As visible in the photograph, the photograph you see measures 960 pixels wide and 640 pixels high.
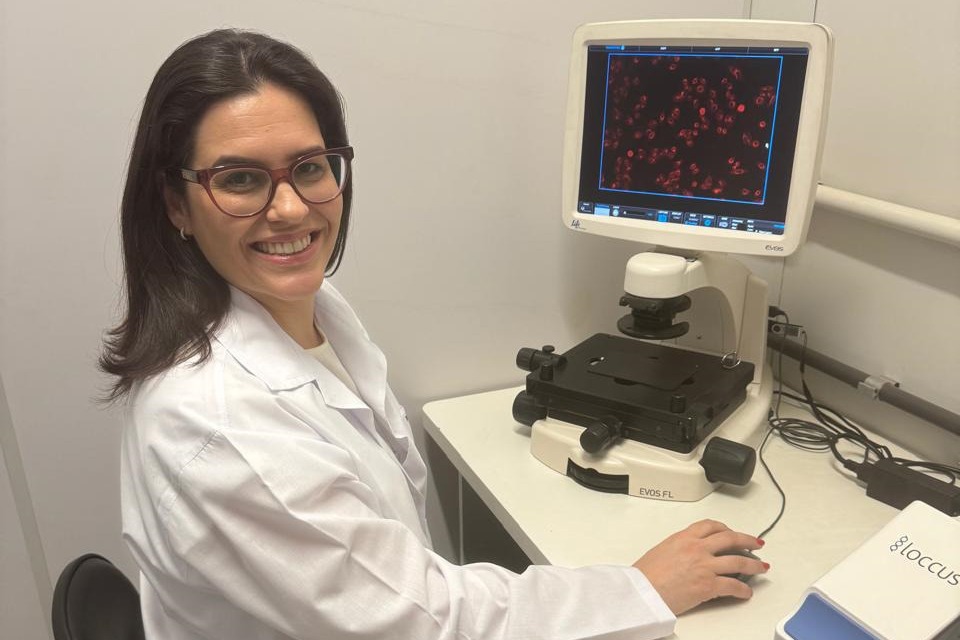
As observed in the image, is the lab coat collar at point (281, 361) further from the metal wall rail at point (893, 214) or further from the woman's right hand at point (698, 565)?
the metal wall rail at point (893, 214)

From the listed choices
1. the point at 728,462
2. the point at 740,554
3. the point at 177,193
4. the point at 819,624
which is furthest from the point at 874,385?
the point at 177,193

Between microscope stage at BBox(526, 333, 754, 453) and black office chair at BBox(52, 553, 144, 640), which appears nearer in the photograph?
black office chair at BBox(52, 553, 144, 640)

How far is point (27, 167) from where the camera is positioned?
1.22m

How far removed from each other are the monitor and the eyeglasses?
57cm

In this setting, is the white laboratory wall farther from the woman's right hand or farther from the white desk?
the woman's right hand

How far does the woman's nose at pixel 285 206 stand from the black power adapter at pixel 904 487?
38.2 inches

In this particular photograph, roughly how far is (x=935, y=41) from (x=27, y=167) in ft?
4.80

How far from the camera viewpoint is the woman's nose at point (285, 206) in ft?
3.08

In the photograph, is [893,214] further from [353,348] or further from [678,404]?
[353,348]

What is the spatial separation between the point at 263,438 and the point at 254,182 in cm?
31

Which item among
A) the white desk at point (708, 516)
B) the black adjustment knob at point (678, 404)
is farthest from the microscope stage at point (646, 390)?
the white desk at point (708, 516)

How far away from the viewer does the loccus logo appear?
813mm

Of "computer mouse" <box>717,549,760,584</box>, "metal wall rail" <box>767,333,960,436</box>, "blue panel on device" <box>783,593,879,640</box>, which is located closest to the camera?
"blue panel on device" <box>783,593,879,640</box>

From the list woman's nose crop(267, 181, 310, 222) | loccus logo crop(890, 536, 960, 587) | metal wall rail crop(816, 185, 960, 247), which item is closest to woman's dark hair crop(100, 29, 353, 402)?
woman's nose crop(267, 181, 310, 222)
